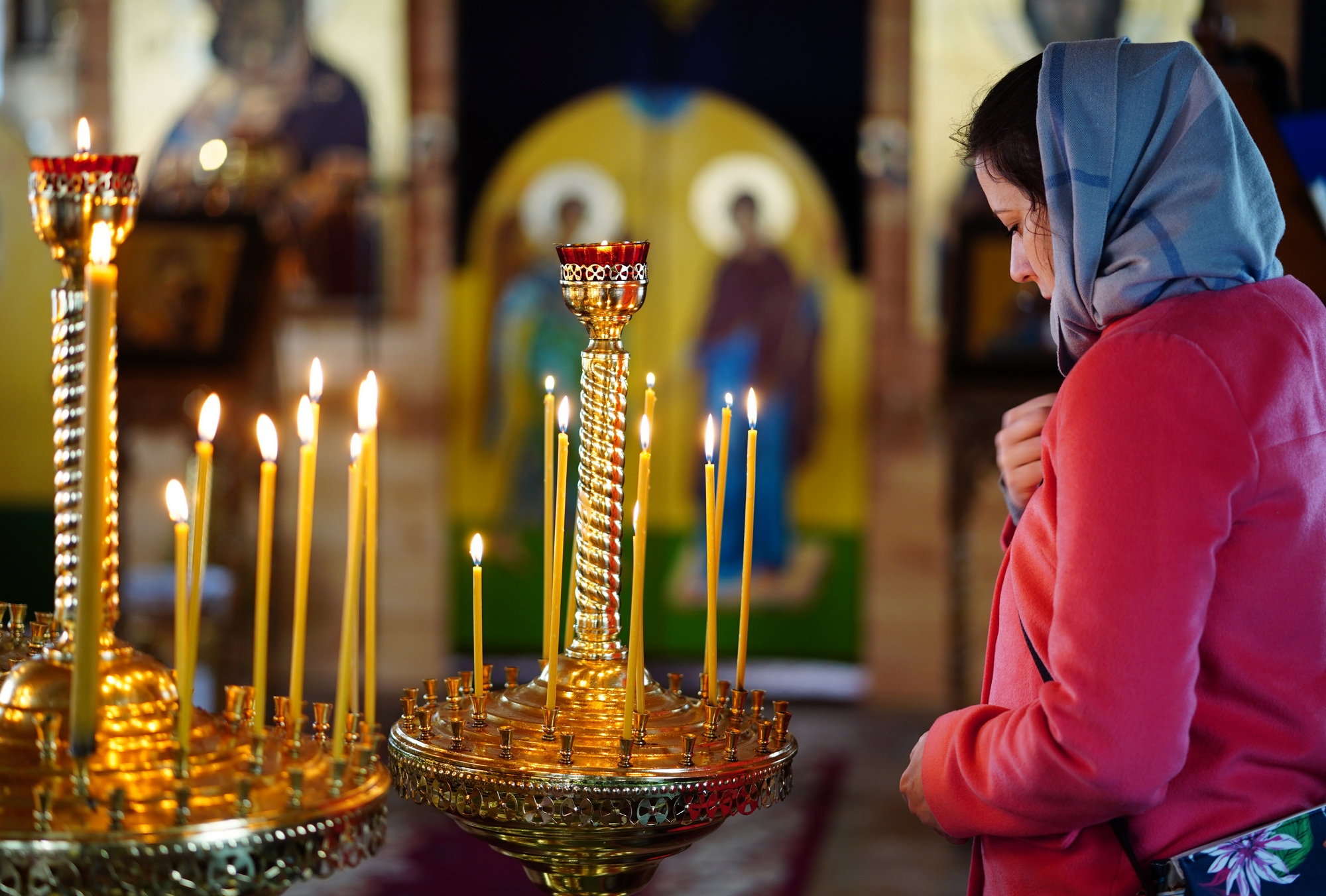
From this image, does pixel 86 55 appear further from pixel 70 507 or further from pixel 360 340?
→ pixel 70 507

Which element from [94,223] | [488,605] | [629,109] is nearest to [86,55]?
[629,109]

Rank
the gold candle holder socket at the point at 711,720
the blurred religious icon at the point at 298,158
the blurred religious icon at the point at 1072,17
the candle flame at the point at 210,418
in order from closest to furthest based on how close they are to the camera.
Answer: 1. the candle flame at the point at 210,418
2. the gold candle holder socket at the point at 711,720
3. the blurred religious icon at the point at 1072,17
4. the blurred religious icon at the point at 298,158

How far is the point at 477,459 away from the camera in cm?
632

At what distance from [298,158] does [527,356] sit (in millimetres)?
1256

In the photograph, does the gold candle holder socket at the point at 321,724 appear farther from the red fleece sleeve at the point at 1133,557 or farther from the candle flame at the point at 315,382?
the red fleece sleeve at the point at 1133,557

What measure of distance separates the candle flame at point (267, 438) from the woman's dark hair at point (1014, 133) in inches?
22.0

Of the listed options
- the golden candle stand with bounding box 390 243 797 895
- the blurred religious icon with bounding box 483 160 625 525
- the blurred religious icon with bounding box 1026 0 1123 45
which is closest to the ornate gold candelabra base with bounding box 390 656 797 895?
the golden candle stand with bounding box 390 243 797 895

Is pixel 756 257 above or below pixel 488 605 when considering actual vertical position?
above

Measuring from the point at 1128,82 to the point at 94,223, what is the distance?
0.69 m

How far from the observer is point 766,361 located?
20.0 feet

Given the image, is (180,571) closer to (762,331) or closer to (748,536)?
(748,536)

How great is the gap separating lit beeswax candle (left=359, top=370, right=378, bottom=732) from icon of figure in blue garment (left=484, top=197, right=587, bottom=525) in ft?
17.1

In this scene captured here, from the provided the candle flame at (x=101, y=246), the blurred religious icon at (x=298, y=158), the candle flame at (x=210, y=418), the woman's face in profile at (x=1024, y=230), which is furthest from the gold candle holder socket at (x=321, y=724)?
the blurred religious icon at (x=298, y=158)

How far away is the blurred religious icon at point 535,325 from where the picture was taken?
245 inches
